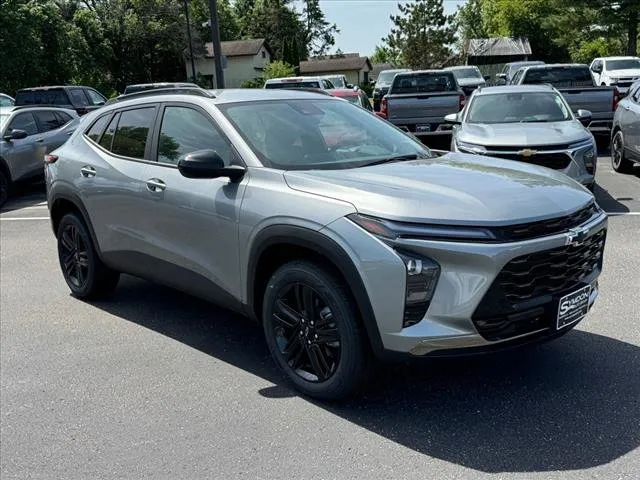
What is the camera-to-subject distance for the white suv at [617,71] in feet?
76.8

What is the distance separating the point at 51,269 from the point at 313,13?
98.9 m

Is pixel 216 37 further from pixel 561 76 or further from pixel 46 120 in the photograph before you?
pixel 561 76

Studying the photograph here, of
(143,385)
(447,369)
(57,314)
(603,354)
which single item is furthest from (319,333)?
(57,314)

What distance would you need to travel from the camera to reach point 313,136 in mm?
4438

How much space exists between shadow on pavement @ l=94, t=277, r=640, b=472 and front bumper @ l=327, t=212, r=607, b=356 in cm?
47

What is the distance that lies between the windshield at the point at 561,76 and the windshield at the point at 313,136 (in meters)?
12.2

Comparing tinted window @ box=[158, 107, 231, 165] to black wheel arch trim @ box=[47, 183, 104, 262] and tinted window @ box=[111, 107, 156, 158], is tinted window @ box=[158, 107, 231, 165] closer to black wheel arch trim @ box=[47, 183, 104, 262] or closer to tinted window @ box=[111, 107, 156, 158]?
tinted window @ box=[111, 107, 156, 158]

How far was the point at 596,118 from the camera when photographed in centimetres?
1277

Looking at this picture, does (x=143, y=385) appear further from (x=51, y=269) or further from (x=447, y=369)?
(x=51, y=269)

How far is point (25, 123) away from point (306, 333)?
11046 millimetres

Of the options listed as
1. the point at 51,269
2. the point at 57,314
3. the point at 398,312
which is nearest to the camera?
the point at 398,312

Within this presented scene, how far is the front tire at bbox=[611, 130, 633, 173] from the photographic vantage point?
11185 mm

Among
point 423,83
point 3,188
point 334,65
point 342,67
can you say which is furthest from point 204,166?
point 334,65

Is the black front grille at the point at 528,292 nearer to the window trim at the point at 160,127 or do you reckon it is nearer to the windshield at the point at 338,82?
the window trim at the point at 160,127
